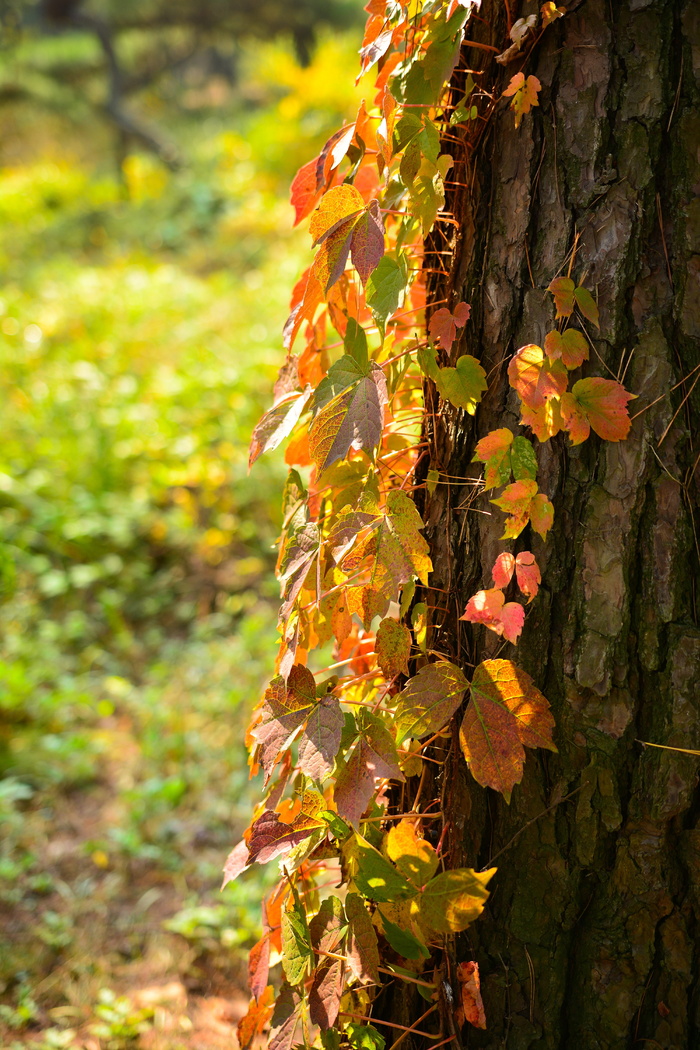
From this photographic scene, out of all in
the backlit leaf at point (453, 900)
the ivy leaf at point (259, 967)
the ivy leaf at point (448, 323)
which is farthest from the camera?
the ivy leaf at point (259, 967)

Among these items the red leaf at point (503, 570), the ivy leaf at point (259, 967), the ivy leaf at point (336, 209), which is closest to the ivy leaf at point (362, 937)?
the ivy leaf at point (259, 967)

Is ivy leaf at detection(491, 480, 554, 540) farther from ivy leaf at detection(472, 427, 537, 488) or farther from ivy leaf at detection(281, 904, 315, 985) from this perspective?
ivy leaf at detection(281, 904, 315, 985)

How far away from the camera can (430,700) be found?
2.65ft

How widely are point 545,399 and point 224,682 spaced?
2101 mm

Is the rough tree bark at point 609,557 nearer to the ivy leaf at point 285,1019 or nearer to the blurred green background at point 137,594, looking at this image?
the ivy leaf at point 285,1019

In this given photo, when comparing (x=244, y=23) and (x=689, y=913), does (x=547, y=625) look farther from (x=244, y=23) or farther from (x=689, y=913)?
(x=244, y=23)

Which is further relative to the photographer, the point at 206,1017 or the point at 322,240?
the point at 206,1017

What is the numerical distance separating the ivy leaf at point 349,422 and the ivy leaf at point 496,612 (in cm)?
20

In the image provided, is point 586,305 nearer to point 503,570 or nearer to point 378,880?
A: point 503,570

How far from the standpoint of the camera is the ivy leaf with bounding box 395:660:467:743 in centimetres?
80

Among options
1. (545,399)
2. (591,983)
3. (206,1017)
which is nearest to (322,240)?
(545,399)

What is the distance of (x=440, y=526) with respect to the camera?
954mm

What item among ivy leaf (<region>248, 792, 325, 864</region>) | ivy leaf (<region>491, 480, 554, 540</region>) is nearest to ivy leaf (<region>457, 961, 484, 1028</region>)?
ivy leaf (<region>248, 792, 325, 864</region>)

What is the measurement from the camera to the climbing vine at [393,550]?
790mm
